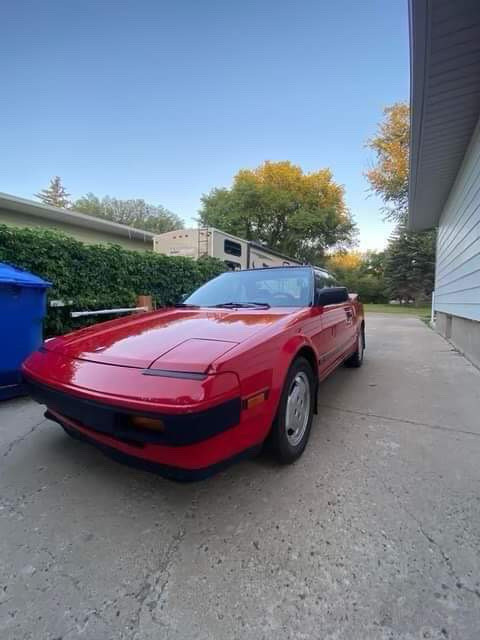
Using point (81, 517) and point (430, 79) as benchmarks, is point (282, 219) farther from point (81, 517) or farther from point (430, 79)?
point (81, 517)

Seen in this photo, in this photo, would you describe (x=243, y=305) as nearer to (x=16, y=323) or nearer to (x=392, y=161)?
(x=16, y=323)

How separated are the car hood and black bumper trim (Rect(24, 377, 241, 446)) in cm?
21

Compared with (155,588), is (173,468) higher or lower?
higher

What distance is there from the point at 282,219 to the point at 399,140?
39.2 ft

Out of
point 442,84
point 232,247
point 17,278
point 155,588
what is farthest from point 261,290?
point 232,247

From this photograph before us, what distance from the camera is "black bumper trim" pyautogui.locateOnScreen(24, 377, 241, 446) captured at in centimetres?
123

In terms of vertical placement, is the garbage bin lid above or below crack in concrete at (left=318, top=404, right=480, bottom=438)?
above

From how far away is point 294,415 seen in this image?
2023 millimetres

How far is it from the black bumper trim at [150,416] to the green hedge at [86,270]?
396cm

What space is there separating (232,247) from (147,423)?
10415 millimetres

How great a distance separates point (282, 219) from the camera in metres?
27.0

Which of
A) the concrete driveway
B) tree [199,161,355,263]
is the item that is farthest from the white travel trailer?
tree [199,161,355,263]

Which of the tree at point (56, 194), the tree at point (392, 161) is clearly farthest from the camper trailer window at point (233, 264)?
the tree at point (56, 194)

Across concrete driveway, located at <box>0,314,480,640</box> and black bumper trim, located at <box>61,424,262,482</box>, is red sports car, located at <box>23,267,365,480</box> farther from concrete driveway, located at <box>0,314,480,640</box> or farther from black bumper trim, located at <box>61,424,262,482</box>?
concrete driveway, located at <box>0,314,480,640</box>
